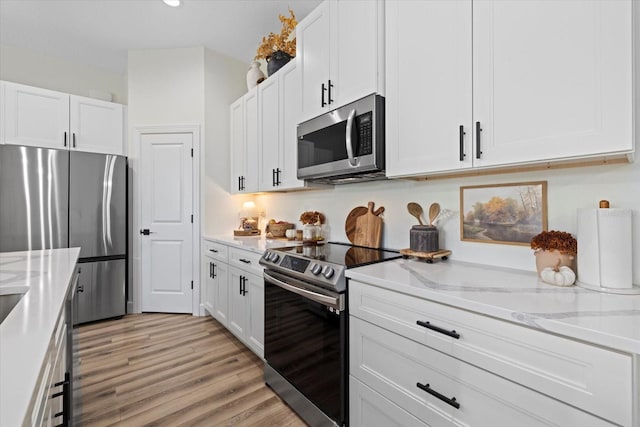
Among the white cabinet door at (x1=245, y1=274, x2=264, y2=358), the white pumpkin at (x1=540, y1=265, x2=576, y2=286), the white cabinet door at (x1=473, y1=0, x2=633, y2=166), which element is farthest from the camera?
the white cabinet door at (x1=245, y1=274, x2=264, y2=358)

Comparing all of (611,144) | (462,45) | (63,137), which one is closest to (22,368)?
(611,144)

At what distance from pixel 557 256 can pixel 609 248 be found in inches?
6.4

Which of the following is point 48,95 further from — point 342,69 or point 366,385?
point 366,385

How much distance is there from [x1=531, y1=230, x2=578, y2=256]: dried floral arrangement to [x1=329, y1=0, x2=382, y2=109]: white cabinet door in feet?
3.63

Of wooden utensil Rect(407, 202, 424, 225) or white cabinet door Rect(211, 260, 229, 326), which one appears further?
white cabinet door Rect(211, 260, 229, 326)

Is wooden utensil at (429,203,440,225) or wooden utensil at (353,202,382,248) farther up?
wooden utensil at (429,203,440,225)

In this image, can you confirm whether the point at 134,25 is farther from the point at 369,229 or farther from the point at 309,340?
the point at 309,340

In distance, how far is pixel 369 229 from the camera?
2166mm

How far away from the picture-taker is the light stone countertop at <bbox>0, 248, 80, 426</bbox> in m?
0.50

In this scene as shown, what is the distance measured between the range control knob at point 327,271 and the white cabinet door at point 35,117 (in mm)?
3573

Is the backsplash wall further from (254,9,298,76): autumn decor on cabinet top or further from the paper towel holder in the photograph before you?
(254,9,298,76): autumn decor on cabinet top

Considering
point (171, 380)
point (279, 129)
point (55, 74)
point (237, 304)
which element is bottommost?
point (171, 380)

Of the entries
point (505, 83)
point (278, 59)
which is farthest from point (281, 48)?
point (505, 83)

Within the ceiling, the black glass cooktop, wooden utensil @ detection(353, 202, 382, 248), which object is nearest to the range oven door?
the black glass cooktop
